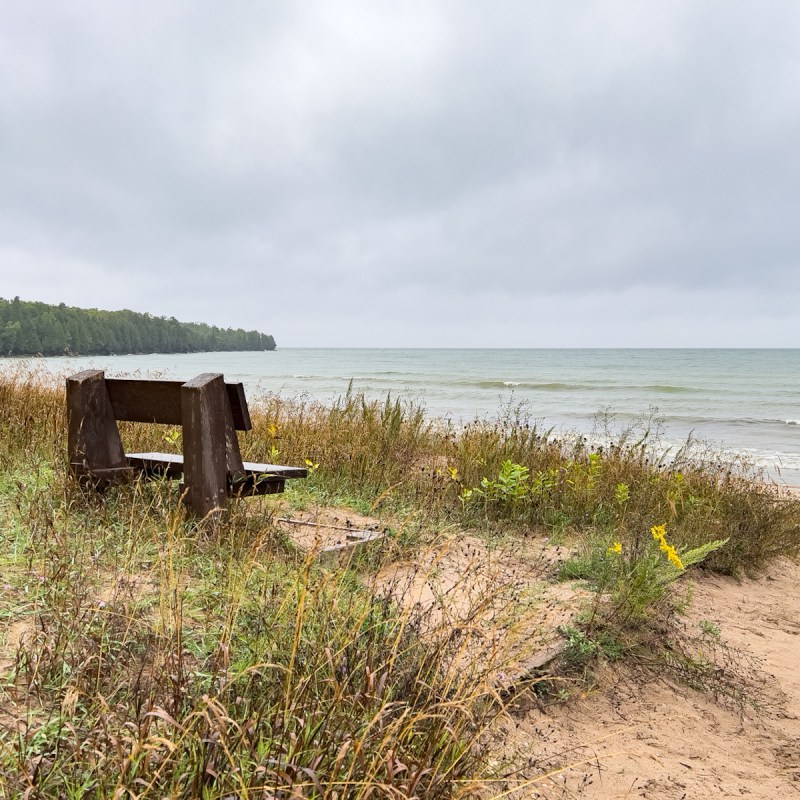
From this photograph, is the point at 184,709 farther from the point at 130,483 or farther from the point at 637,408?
the point at 637,408

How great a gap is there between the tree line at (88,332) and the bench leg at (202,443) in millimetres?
50752

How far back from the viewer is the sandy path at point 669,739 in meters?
2.78

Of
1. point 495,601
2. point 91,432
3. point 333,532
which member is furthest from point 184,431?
point 495,601

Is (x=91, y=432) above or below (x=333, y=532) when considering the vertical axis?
above

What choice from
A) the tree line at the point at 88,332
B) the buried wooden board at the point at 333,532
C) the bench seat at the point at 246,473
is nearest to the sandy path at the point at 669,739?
the buried wooden board at the point at 333,532

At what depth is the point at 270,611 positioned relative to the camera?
2762mm

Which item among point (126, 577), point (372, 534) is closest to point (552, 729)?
point (372, 534)

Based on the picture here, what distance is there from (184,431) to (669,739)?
122 inches

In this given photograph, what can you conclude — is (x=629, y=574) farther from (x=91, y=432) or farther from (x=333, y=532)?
(x=91, y=432)

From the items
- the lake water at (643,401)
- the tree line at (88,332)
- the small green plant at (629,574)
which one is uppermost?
the tree line at (88,332)

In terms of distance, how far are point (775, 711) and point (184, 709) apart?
3213 mm

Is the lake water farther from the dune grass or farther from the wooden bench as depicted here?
the wooden bench

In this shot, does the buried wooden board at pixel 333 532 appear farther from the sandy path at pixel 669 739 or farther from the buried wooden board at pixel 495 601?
the sandy path at pixel 669 739

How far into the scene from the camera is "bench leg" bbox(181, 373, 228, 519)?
3.91 m
